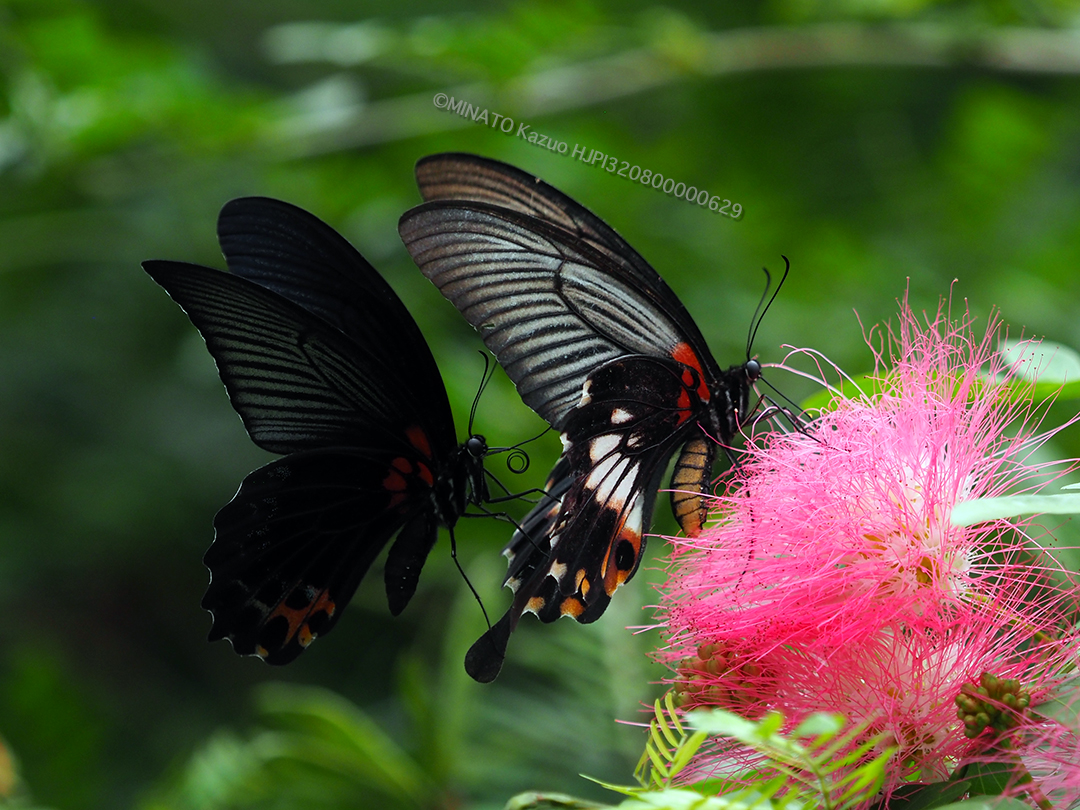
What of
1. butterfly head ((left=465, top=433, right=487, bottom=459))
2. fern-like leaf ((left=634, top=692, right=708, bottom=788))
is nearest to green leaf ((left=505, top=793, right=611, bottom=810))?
fern-like leaf ((left=634, top=692, right=708, bottom=788))

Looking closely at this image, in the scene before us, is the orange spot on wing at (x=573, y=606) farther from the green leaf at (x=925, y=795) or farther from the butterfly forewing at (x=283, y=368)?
the green leaf at (x=925, y=795)

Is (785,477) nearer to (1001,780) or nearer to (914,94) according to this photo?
(1001,780)

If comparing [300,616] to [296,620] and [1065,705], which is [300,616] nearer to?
[296,620]

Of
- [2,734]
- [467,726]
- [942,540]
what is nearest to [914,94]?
[467,726]

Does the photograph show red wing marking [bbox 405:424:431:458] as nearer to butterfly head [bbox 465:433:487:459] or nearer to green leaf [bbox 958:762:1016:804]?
butterfly head [bbox 465:433:487:459]

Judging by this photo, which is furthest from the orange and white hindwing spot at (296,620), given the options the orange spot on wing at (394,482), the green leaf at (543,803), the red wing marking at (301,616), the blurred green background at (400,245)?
the green leaf at (543,803)
